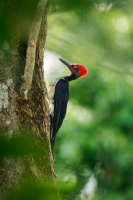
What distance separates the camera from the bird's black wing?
5150 millimetres

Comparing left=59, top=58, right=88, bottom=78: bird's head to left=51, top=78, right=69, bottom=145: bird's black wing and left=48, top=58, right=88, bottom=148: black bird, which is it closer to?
left=48, top=58, right=88, bottom=148: black bird

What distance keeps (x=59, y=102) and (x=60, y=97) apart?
0.11 metres

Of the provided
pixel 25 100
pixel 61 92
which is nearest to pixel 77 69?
pixel 61 92

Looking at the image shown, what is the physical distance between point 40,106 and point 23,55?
316mm

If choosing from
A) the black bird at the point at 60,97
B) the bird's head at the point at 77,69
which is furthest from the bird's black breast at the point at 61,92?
the bird's head at the point at 77,69

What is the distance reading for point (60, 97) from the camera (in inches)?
228

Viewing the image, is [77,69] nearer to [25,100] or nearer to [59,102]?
[59,102]

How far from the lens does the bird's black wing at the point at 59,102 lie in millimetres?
5150

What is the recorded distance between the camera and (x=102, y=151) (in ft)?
25.9

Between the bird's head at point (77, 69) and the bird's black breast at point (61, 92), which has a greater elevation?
the bird's black breast at point (61, 92)

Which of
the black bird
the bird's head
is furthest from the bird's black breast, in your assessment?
the bird's head

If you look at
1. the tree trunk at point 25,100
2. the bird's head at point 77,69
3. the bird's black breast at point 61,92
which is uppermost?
the tree trunk at point 25,100

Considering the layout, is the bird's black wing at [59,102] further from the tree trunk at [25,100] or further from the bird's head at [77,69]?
the tree trunk at [25,100]

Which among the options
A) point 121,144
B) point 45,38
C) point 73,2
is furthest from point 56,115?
point 73,2
